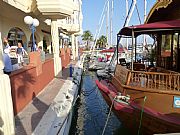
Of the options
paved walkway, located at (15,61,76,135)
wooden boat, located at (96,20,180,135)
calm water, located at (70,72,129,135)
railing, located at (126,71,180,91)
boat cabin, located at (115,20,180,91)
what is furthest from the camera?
calm water, located at (70,72,129,135)

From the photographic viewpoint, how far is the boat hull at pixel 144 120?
6.79m

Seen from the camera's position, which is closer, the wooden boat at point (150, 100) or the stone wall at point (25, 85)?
the wooden boat at point (150, 100)

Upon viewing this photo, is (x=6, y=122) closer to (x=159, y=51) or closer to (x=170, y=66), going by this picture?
(x=170, y=66)

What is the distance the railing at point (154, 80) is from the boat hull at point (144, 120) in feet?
2.36

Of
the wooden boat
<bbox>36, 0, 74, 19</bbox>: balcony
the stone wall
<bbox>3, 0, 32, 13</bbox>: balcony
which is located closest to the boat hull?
the wooden boat

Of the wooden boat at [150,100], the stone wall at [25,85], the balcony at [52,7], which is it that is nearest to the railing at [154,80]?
the wooden boat at [150,100]

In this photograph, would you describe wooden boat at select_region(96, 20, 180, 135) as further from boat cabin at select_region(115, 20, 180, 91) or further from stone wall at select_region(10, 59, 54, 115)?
stone wall at select_region(10, 59, 54, 115)

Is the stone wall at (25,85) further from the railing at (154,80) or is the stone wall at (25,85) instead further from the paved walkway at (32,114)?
the railing at (154,80)

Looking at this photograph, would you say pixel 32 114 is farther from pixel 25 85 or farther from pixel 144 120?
pixel 144 120

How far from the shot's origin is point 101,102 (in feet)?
49.1

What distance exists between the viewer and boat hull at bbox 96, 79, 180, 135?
6.79 metres

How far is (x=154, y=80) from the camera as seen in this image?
308 inches

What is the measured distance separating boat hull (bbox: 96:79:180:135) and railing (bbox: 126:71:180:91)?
0.72 metres

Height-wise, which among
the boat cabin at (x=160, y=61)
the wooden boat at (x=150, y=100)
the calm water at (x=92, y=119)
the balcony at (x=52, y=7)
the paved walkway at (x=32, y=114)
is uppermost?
the balcony at (x=52, y=7)
